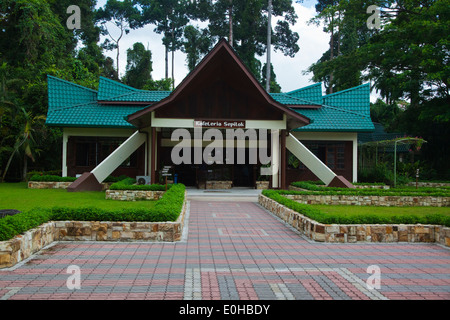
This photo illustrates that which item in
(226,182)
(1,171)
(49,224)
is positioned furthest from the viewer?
(1,171)

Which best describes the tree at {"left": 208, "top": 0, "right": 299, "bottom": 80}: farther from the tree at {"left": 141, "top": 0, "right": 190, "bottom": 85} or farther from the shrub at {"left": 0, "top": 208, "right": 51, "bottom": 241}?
the shrub at {"left": 0, "top": 208, "right": 51, "bottom": 241}

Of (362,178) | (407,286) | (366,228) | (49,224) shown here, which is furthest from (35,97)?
(407,286)

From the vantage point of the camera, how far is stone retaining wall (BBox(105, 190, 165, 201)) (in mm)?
13930

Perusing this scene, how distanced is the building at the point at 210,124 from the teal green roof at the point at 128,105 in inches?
2.0

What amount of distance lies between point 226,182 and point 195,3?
24729mm

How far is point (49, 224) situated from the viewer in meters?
7.37

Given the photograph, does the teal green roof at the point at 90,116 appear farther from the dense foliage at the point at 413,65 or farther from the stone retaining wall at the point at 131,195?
the dense foliage at the point at 413,65

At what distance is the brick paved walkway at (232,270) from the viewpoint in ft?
15.6

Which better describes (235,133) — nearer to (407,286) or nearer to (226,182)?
(226,182)

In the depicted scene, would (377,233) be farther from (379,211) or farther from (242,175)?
(242,175)

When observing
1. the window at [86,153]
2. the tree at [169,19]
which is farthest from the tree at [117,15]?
the window at [86,153]

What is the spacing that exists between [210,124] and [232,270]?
10.9 m

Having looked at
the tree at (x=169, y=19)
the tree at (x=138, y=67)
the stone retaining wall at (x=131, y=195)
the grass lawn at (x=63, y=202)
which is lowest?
the grass lawn at (x=63, y=202)

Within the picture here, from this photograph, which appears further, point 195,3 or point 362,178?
point 195,3
